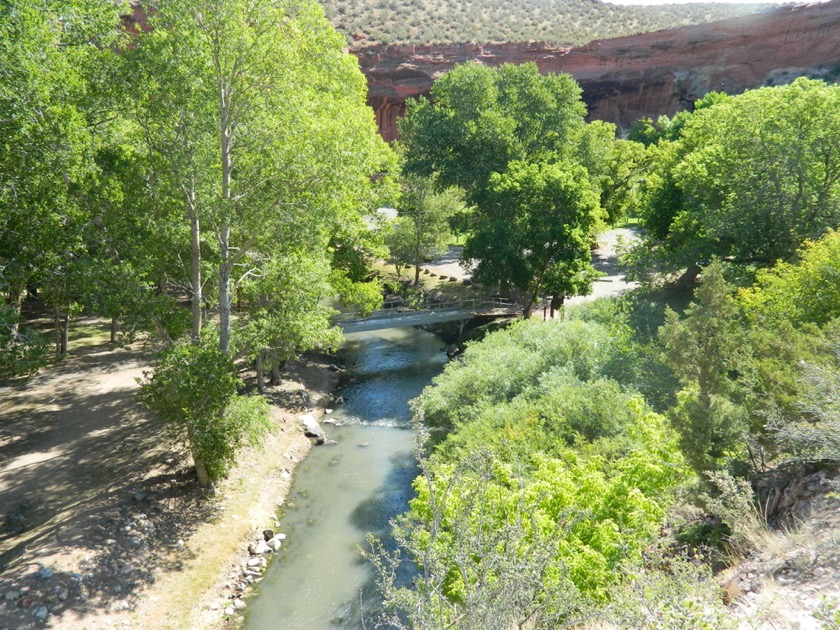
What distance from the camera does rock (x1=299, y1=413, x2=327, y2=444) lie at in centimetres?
2146

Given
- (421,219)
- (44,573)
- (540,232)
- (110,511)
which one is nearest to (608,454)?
(110,511)

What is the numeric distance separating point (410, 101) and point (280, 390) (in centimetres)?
2125

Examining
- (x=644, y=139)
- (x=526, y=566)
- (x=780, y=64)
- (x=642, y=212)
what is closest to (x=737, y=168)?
(x=642, y=212)

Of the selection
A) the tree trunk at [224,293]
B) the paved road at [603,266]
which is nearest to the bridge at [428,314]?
the paved road at [603,266]

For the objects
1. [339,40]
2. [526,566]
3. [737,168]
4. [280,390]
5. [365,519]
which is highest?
[339,40]

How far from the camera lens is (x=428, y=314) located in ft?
96.6

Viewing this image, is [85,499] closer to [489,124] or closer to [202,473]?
[202,473]

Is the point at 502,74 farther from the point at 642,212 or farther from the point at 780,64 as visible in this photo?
the point at 780,64

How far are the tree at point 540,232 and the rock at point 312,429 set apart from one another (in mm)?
11645

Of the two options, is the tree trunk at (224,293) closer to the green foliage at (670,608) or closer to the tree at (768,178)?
the green foliage at (670,608)

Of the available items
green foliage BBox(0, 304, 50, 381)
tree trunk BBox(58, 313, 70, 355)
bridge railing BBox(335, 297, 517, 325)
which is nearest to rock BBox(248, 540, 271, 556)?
green foliage BBox(0, 304, 50, 381)

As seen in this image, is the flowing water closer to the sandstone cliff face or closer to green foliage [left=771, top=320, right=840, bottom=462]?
green foliage [left=771, top=320, right=840, bottom=462]

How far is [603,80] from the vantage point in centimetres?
6134

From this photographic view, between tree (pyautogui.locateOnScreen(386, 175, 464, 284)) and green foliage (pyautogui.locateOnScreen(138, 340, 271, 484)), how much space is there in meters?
21.0
